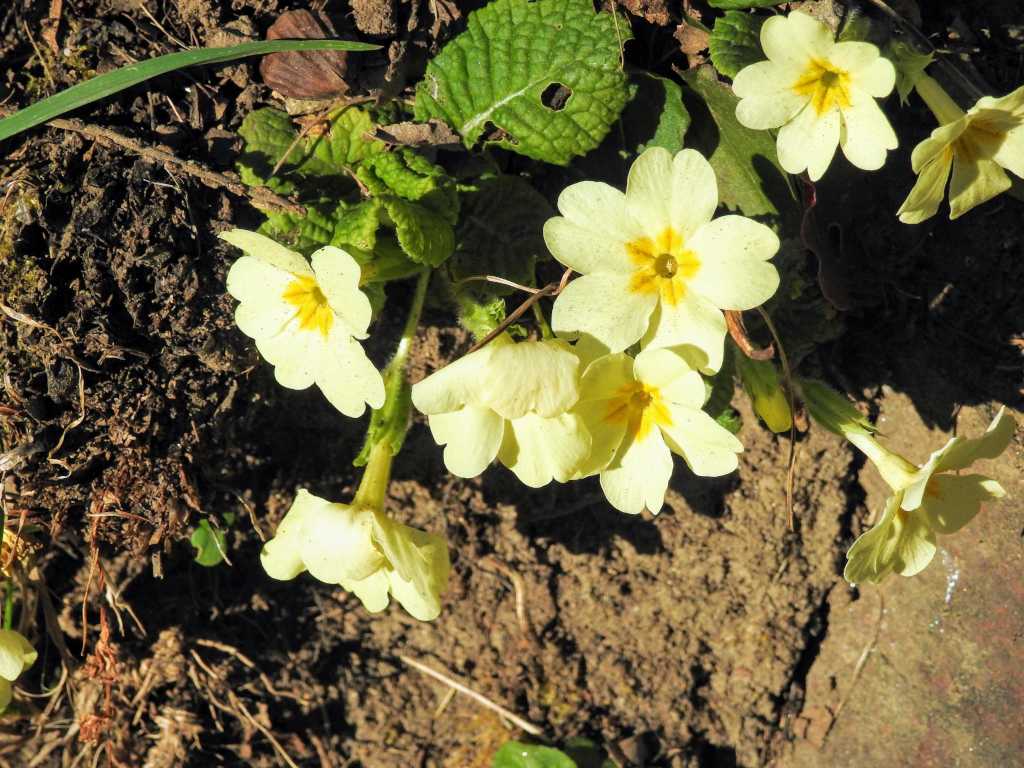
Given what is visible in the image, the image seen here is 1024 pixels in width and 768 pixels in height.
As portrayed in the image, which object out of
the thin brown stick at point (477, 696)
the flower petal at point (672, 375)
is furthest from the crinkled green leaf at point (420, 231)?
the thin brown stick at point (477, 696)

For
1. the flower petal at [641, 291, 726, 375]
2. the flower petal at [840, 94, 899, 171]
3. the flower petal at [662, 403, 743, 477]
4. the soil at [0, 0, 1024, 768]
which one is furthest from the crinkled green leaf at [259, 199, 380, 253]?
the flower petal at [840, 94, 899, 171]

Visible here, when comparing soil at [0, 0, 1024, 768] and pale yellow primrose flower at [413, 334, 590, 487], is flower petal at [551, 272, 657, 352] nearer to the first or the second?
pale yellow primrose flower at [413, 334, 590, 487]

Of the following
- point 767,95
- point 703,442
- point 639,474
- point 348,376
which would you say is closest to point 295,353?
point 348,376

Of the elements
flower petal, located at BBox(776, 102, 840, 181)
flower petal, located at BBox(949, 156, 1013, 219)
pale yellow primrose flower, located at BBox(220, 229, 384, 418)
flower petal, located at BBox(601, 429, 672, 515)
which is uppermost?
flower petal, located at BBox(776, 102, 840, 181)

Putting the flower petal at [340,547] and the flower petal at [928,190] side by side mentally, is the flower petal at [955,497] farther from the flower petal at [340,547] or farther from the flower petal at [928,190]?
the flower petal at [340,547]

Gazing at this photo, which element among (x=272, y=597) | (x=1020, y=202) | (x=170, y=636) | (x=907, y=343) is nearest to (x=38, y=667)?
(x=170, y=636)

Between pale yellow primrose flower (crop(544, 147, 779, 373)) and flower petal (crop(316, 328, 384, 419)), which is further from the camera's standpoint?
flower petal (crop(316, 328, 384, 419))
